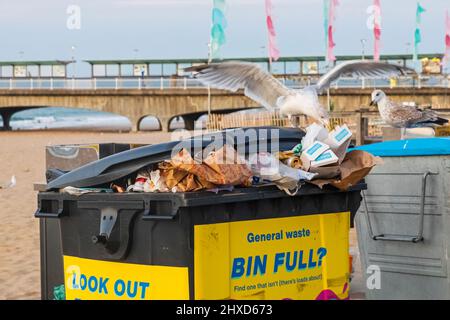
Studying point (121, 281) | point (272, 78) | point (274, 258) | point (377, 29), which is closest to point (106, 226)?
point (121, 281)

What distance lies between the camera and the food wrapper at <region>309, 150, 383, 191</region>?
14.7ft

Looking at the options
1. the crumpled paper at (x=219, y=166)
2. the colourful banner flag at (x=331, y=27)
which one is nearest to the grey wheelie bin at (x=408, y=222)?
the crumpled paper at (x=219, y=166)

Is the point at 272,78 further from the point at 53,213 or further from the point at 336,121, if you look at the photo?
A: the point at 53,213

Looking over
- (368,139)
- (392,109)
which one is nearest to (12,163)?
(368,139)

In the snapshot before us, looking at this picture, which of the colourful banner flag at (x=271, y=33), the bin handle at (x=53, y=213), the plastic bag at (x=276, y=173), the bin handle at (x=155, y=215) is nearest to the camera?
the bin handle at (x=155, y=215)

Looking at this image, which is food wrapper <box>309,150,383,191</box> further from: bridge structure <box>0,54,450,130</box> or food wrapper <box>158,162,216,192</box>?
bridge structure <box>0,54,450,130</box>

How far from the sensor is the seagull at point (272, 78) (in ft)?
40.8

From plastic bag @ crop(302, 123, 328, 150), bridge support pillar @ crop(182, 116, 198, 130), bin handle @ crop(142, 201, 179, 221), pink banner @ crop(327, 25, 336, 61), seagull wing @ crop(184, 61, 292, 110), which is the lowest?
bridge support pillar @ crop(182, 116, 198, 130)

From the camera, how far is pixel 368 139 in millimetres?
16969

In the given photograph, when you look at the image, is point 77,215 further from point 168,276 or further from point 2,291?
point 2,291

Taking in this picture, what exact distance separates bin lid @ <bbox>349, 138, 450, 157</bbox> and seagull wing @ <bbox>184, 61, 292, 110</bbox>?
7.76 m

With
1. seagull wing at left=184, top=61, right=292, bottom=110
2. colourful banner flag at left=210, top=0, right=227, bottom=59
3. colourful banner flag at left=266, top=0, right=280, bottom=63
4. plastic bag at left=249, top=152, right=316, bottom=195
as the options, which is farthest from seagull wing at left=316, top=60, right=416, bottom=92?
colourful banner flag at left=266, top=0, right=280, bottom=63

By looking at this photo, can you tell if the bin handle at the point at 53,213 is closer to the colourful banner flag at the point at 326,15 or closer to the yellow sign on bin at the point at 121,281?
the yellow sign on bin at the point at 121,281

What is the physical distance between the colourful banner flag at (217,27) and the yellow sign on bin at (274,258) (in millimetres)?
25182
